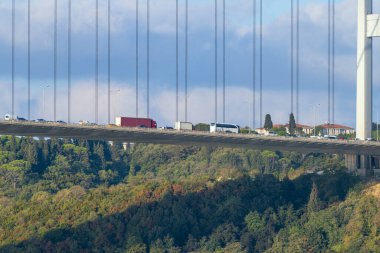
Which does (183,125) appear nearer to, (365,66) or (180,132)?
(180,132)

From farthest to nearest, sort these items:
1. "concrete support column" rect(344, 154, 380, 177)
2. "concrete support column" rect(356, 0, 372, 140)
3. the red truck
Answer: "concrete support column" rect(344, 154, 380, 177)
"concrete support column" rect(356, 0, 372, 140)
the red truck

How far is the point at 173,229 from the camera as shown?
156000 mm

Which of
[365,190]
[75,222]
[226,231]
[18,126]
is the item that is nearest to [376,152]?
[365,190]

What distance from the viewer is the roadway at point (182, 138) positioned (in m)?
129

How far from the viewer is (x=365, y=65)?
156125mm

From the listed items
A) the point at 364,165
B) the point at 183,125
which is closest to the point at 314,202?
the point at 364,165

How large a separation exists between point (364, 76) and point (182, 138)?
24.2 meters

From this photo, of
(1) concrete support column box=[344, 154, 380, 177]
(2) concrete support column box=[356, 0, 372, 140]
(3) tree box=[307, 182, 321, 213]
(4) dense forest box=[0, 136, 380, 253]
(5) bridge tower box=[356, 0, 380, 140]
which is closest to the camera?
(4) dense forest box=[0, 136, 380, 253]

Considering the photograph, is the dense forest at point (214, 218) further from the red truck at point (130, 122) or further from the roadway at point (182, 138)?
the red truck at point (130, 122)

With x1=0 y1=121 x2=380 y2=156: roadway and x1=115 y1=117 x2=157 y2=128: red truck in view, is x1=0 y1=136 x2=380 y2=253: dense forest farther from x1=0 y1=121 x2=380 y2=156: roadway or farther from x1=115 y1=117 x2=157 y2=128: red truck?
x1=115 y1=117 x2=157 y2=128: red truck

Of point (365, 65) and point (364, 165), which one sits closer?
point (365, 65)

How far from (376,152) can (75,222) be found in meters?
35.3

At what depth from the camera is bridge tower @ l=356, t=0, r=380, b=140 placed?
154m

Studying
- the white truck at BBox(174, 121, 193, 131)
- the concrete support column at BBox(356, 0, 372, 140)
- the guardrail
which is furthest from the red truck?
the concrete support column at BBox(356, 0, 372, 140)
